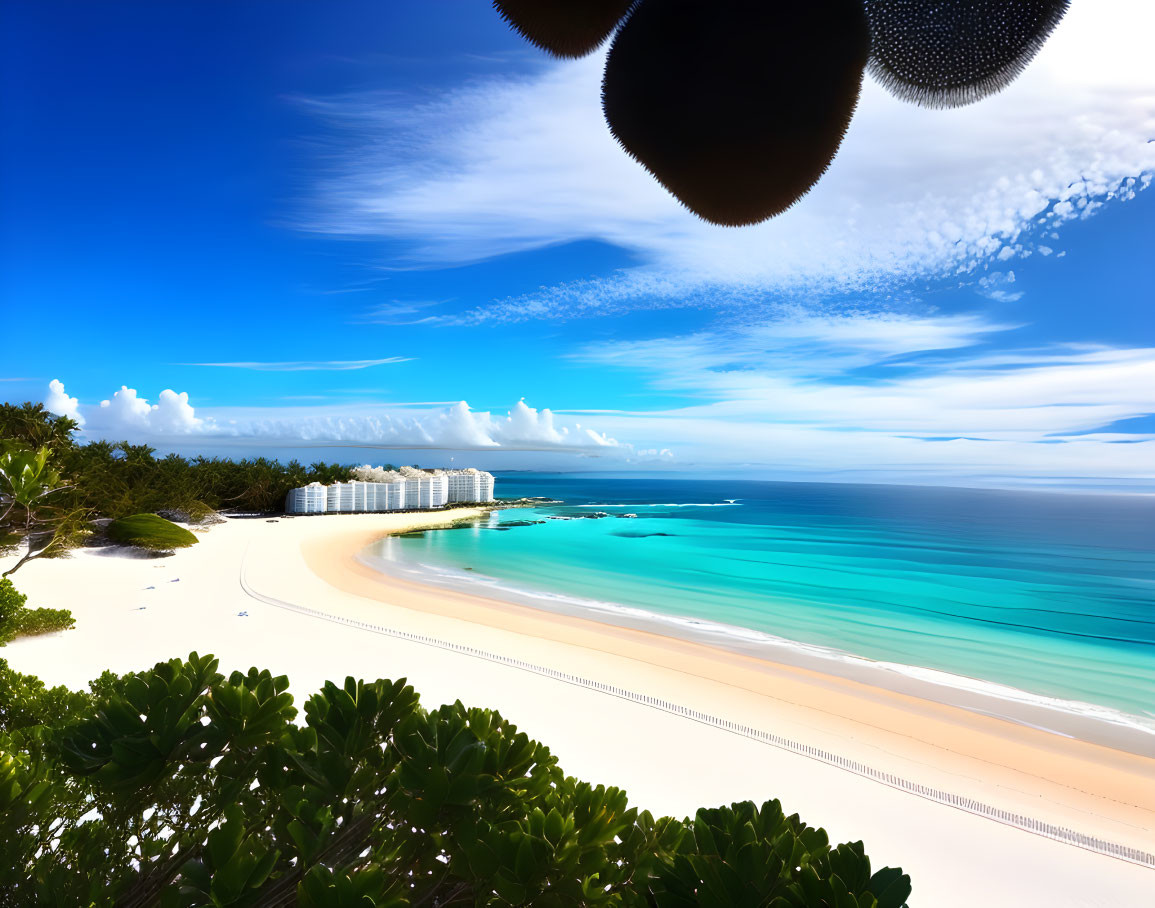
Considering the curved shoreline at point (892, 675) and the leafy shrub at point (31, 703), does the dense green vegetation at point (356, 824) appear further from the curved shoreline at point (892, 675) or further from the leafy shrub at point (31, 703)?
the curved shoreline at point (892, 675)

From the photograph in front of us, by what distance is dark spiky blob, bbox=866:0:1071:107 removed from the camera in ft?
3.62

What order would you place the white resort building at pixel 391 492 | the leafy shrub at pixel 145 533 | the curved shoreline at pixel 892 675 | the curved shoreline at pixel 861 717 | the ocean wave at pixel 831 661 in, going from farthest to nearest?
the white resort building at pixel 391 492 < the leafy shrub at pixel 145 533 < the ocean wave at pixel 831 661 < the curved shoreline at pixel 892 675 < the curved shoreline at pixel 861 717

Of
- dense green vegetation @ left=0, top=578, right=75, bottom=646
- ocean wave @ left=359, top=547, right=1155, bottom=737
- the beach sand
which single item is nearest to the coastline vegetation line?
the beach sand

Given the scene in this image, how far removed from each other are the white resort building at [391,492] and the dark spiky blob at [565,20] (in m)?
42.8

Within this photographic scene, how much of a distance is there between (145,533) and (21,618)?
42.3ft

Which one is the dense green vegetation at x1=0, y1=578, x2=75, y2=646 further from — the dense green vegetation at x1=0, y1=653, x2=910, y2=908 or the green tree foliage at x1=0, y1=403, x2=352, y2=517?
the dense green vegetation at x1=0, y1=653, x2=910, y2=908

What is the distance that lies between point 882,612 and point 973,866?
15925mm

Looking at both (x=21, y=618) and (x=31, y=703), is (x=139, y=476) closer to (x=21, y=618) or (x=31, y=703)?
(x=21, y=618)

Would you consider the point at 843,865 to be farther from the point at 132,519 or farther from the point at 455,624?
the point at 132,519

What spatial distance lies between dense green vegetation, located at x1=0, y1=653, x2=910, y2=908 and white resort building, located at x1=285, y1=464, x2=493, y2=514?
41605 mm

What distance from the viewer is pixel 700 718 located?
287 inches

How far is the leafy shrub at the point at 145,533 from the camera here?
1848 centimetres

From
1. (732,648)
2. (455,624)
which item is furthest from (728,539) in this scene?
(455,624)

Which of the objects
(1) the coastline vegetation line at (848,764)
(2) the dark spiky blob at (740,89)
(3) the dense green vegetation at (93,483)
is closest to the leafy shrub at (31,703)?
(3) the dense green vegetation at (93,483)
